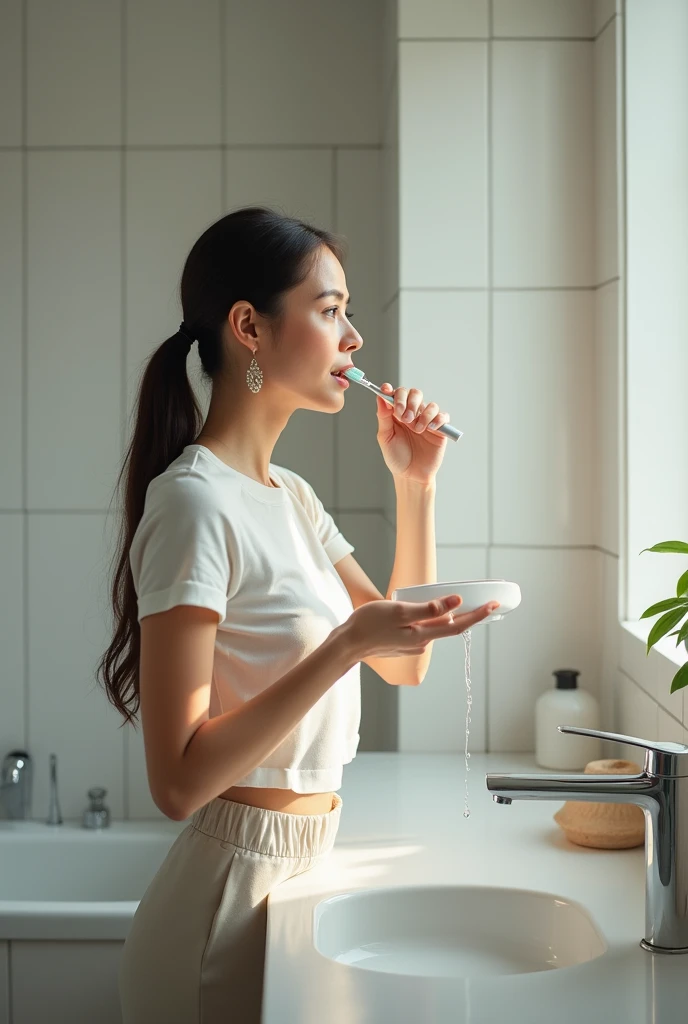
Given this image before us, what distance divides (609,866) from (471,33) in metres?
1.40

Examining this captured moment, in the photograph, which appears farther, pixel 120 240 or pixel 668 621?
pixel 120 240

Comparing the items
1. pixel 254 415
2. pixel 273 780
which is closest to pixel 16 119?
pixel 254 415

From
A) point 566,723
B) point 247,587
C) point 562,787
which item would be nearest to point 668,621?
point 562,787

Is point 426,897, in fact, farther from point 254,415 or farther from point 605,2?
point 605,2

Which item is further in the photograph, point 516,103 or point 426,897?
point 516,103

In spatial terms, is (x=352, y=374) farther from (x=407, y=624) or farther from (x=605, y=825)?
(x=605, y=825)

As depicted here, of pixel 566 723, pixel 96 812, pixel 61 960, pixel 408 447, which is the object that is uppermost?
pixel 408 447

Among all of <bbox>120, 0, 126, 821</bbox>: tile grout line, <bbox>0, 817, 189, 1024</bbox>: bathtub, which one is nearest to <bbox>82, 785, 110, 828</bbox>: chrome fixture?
<bbox>0, 817, 189, 1024</bbox>: bathtub

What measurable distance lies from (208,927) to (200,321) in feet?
2.16

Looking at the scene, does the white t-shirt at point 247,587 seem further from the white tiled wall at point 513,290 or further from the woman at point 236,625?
the white tiled wall at point 513,290

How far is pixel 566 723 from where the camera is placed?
1.85 metres

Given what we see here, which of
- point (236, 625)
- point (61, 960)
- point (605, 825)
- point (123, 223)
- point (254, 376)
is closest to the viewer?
point (236, 625)

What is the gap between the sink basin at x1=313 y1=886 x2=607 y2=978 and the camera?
1213 mm

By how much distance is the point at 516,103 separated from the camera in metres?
1.93
